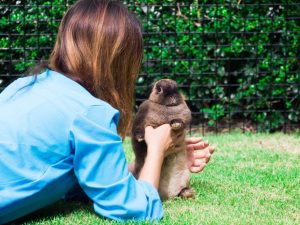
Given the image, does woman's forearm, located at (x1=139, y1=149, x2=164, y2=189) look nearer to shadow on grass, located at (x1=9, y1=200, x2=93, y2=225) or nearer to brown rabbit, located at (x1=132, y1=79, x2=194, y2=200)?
brown rabbit, located at (x1=132, y1=79, x2=194, y2=200)

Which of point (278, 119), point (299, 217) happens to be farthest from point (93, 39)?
point (278, 119)

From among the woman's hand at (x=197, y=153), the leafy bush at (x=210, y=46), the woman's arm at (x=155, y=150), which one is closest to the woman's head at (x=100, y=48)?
the woman's arm at (x=155, y=150)

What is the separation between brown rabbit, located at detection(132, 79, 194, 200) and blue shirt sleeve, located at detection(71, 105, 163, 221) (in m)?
0.61

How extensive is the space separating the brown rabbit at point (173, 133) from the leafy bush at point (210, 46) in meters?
3.24

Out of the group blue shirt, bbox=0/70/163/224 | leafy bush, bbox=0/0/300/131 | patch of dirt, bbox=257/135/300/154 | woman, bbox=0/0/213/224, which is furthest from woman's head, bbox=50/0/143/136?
leafy bush, bbox=0/0/300/131

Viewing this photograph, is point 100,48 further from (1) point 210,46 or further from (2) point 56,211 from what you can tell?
(1) point 210,46

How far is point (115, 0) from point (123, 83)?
48cm

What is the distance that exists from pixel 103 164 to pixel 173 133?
743 millimetres

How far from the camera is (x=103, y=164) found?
307 centimetres

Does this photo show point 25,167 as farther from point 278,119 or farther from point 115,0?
point 278,119

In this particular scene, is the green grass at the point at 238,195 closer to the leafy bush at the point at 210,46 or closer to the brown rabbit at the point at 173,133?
the brown rabbit at the point at 173,133

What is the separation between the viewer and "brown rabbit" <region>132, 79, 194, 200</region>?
3.75m

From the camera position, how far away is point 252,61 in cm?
709

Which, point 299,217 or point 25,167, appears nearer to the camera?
point 25,167
